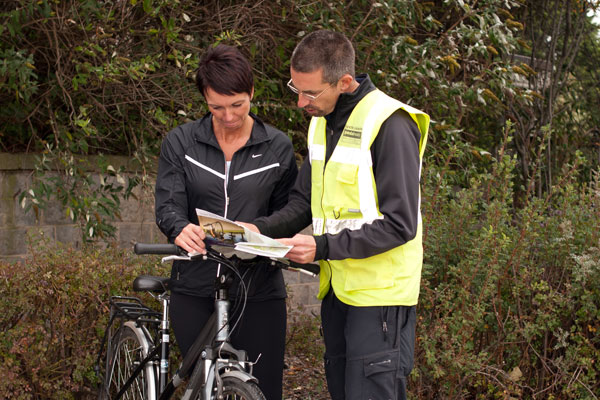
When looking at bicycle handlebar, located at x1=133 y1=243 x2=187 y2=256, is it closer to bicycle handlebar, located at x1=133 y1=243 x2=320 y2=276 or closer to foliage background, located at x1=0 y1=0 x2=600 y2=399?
bicycle handlebar, located at x1=133 y1=243 x2=320 y2=276

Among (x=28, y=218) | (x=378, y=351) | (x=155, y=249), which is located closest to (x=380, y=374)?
(x=378, y=351)

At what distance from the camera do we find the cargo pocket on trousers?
9.00ft

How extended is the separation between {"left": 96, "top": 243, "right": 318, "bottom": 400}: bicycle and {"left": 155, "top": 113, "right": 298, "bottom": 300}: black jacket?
0.46 feet

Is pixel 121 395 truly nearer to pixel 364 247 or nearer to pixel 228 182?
pixel 228 182

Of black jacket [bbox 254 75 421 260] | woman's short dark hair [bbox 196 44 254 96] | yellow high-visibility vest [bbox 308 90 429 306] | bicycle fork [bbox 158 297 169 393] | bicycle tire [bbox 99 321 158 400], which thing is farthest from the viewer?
bicycle tire [bbox 99 321 158 400]

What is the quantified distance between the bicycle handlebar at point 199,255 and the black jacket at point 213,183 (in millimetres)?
217

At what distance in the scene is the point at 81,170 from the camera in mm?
5645

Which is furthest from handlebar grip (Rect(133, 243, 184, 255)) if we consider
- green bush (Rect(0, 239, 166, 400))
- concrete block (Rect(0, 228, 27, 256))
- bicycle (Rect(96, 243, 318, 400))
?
concrete block (Rect(0, 228, 27, 256))

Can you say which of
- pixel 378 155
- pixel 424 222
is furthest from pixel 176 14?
pixel 378 155

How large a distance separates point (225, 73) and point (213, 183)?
1.57 ft

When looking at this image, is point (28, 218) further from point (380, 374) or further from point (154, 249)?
point (380, 374)

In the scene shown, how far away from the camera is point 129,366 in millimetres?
3941

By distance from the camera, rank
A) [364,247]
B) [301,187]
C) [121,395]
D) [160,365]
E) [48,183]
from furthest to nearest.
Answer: [48,183] < [121,395] < [160,365] < [301,187] < [364,247]

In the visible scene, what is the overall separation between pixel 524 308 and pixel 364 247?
6.54 ft
